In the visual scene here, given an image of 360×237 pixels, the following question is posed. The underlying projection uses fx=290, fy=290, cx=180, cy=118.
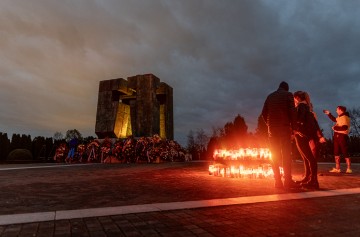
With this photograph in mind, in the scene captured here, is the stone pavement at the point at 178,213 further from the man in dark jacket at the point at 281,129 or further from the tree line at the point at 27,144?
the tree line at the point at 27,144

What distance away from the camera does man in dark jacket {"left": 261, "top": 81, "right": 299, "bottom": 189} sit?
6.82 m

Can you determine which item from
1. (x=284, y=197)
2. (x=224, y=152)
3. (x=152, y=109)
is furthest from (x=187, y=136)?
(x=284, y=197)

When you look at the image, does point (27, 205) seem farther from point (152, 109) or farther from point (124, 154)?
point (152, 109)

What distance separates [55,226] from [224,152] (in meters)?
7.56

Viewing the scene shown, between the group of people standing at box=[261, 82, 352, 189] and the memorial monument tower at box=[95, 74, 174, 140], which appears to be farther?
the memorial monument tower at box=[95, 74, 174, 140]

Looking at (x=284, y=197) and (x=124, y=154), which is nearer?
(x=284, y=197)

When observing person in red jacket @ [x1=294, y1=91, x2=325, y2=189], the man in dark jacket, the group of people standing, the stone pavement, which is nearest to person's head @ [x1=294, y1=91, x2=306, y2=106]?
the group of people standing

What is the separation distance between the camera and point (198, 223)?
3.57m

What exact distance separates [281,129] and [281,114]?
36cm

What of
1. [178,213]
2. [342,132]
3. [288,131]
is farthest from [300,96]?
[178,213]

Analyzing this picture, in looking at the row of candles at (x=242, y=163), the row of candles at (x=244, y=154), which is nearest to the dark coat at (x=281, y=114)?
the row of candles at (x=242, y=163)

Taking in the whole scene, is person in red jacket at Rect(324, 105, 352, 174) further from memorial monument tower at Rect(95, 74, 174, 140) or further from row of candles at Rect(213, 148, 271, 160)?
memorial monument tower at Rect(95, 74, 174, 140)

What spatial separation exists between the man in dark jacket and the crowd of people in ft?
45.8

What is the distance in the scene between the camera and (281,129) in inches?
271
